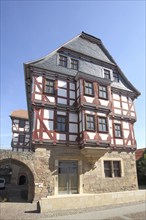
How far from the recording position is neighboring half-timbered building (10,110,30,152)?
107 ft

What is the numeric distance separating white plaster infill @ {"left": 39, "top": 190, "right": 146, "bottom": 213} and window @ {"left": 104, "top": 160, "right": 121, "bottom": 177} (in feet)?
11.2

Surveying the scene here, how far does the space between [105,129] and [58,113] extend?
4416mm

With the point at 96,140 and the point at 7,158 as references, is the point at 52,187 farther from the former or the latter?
the point at 96,140

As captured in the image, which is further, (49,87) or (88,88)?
(88,88)

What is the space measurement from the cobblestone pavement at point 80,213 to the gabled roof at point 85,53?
1110 cm

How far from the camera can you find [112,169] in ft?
55.3

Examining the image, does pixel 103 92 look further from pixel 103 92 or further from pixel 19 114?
pixel 19 114

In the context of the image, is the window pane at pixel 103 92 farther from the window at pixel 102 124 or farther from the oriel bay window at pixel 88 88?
the window at pixel 102 124

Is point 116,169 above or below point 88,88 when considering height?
below

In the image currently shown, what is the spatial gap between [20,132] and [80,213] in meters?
25.5

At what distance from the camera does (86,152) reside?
596 inches

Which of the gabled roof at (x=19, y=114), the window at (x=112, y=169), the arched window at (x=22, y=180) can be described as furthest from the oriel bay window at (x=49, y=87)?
the gabled roof at (x=19, y=114)

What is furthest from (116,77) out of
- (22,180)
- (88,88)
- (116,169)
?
(22,180)

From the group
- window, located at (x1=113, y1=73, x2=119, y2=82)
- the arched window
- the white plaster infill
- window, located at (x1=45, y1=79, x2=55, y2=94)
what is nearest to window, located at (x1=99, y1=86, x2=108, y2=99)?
window, located at (x1=113, y1=73, x2=119, y2=82)
